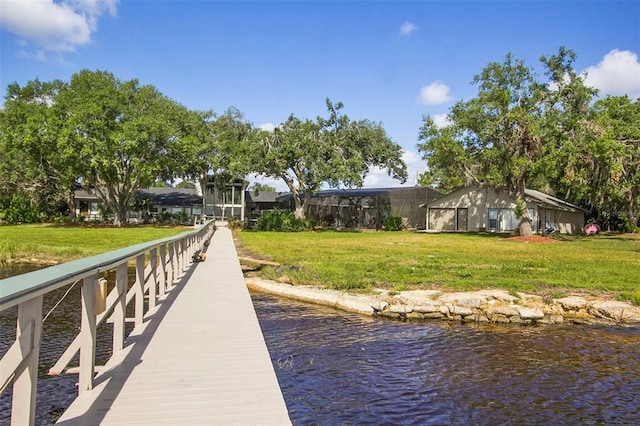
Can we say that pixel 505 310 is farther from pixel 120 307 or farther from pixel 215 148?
pixel 215 148

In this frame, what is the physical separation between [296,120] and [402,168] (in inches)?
364

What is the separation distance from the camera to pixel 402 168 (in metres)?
39.9

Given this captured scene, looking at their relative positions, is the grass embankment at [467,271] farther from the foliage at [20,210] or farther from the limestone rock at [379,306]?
the foliage at [20,210]

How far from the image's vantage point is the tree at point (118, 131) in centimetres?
3562

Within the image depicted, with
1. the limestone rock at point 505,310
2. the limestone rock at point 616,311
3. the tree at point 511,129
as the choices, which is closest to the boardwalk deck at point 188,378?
the limestone rock at point 505,310

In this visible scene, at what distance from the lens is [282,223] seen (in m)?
38.7

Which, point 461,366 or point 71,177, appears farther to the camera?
point 71,177

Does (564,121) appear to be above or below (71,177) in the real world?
above

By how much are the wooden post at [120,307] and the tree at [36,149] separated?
3313 centimetres

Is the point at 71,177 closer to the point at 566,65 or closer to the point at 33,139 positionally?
the point at 33,139

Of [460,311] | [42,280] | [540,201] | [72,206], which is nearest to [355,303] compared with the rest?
[460,311]

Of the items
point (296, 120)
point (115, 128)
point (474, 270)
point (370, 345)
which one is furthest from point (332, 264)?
point (115, 128)

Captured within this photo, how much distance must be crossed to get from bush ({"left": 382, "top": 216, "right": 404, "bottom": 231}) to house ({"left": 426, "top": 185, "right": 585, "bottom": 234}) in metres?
2.35

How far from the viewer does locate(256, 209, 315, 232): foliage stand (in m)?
38.5
